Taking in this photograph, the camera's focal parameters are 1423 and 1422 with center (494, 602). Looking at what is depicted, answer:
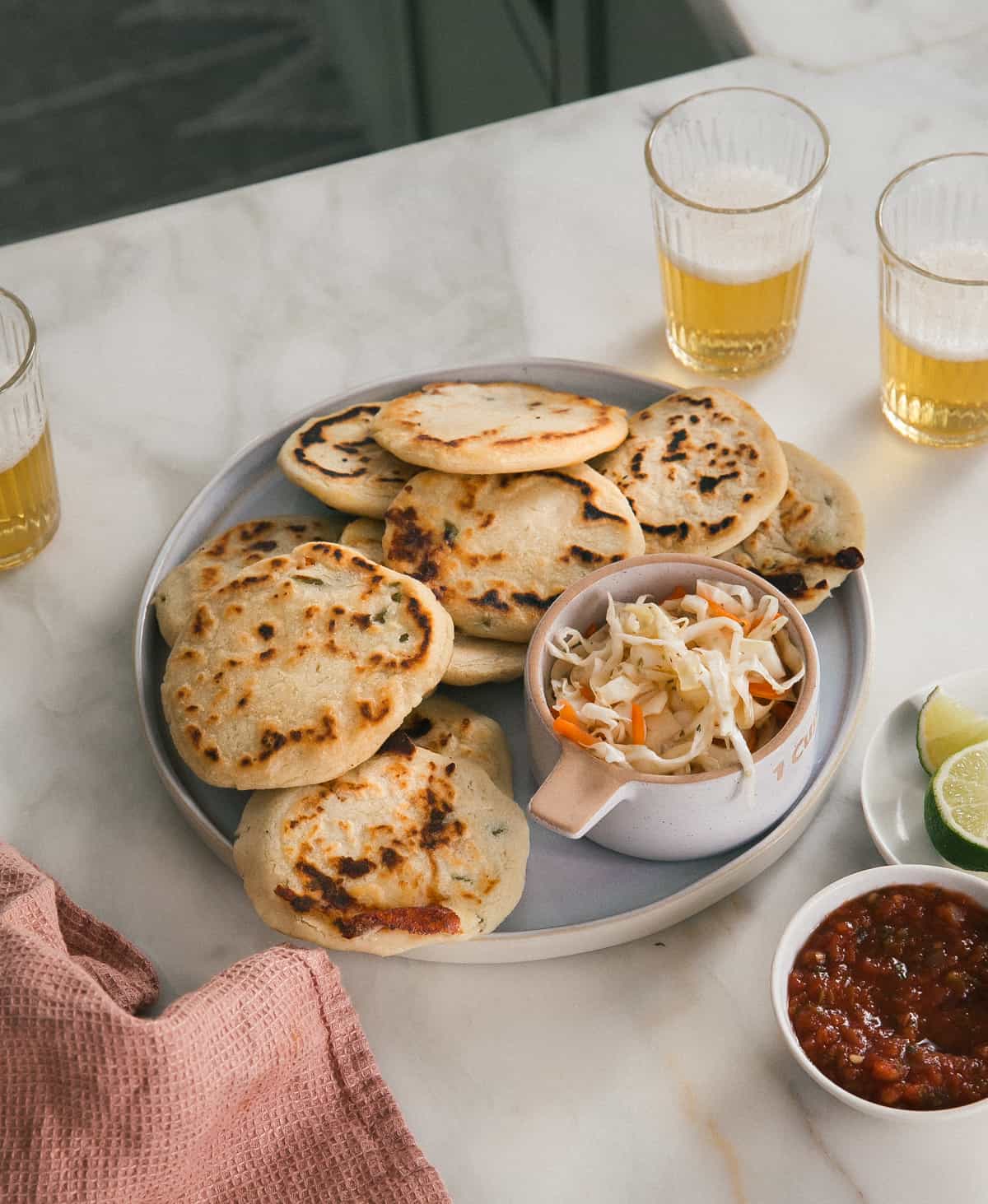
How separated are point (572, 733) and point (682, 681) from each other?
17cm

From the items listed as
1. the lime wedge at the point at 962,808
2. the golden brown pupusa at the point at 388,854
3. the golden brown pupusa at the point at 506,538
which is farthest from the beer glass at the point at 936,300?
the golden brown pupusa at the point at 388,854

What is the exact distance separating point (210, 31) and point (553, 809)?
17.5 feet

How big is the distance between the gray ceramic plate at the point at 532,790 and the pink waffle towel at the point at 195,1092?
22 centimetres

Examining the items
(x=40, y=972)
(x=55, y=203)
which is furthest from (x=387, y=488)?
(x=55, y=203)

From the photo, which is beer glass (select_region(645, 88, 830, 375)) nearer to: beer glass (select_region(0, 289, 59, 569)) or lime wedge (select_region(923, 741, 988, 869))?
lime wedge (select_region(923, 741, 988, 869))

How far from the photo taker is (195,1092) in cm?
162

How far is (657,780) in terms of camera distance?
1758 millimetres

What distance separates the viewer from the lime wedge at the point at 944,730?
1.96 m

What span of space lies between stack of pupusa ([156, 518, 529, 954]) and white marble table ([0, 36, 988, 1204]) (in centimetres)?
17

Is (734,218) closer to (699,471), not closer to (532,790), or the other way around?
(699,471)

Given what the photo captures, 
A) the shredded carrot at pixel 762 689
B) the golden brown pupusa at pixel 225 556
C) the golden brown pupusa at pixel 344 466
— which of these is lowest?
the golden brown pupusa at pixel 225 556

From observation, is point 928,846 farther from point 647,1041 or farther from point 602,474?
point 602,474

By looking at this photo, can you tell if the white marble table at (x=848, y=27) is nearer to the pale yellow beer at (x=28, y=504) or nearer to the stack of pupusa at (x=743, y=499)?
the stack of pupusa at (x=743, y=499)

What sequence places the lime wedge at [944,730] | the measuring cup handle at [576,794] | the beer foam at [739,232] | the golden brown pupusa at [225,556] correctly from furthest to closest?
the beer foam at [739,232], the golden brown pupusa at [225,556], the lime wedge at [944,730], the measuring cup handle at [576,794]
